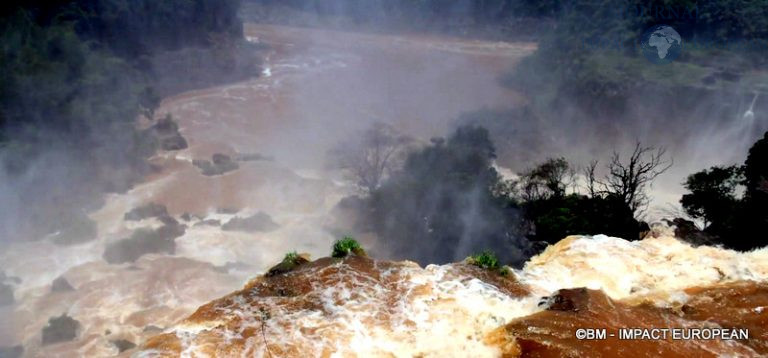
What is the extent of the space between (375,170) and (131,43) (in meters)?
32.2

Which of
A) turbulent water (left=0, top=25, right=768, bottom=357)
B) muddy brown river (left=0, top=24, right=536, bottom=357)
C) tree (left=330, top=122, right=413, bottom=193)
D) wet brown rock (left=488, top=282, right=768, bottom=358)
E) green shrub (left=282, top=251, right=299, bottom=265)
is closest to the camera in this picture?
wet brown rock (left=488, top=282, right=768, bottom=358)

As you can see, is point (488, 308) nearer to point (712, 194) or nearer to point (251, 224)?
point (712, 194)

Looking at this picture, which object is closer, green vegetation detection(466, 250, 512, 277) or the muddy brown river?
green vegetation detection(466, 250, 512, 277)

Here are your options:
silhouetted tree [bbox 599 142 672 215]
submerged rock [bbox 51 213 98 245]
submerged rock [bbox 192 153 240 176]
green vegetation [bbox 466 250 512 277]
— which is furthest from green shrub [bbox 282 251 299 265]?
submerged rock [bbox 192 153 240 176]

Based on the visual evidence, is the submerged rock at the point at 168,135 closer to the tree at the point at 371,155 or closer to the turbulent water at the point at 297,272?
the turbulent water at the point at 297,272

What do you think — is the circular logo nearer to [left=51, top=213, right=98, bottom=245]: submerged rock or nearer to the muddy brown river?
the muddy brown river

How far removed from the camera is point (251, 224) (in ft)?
112

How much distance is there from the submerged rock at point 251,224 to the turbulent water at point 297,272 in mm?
97

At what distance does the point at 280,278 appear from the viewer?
517 inches

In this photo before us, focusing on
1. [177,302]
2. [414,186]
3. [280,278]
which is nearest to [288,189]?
[414,186]

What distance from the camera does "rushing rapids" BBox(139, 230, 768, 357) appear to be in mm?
10477

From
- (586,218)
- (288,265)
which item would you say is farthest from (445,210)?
(288,265)

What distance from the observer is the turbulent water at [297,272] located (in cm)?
1136

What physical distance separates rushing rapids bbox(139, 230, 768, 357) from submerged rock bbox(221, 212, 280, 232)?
70.6 feet
